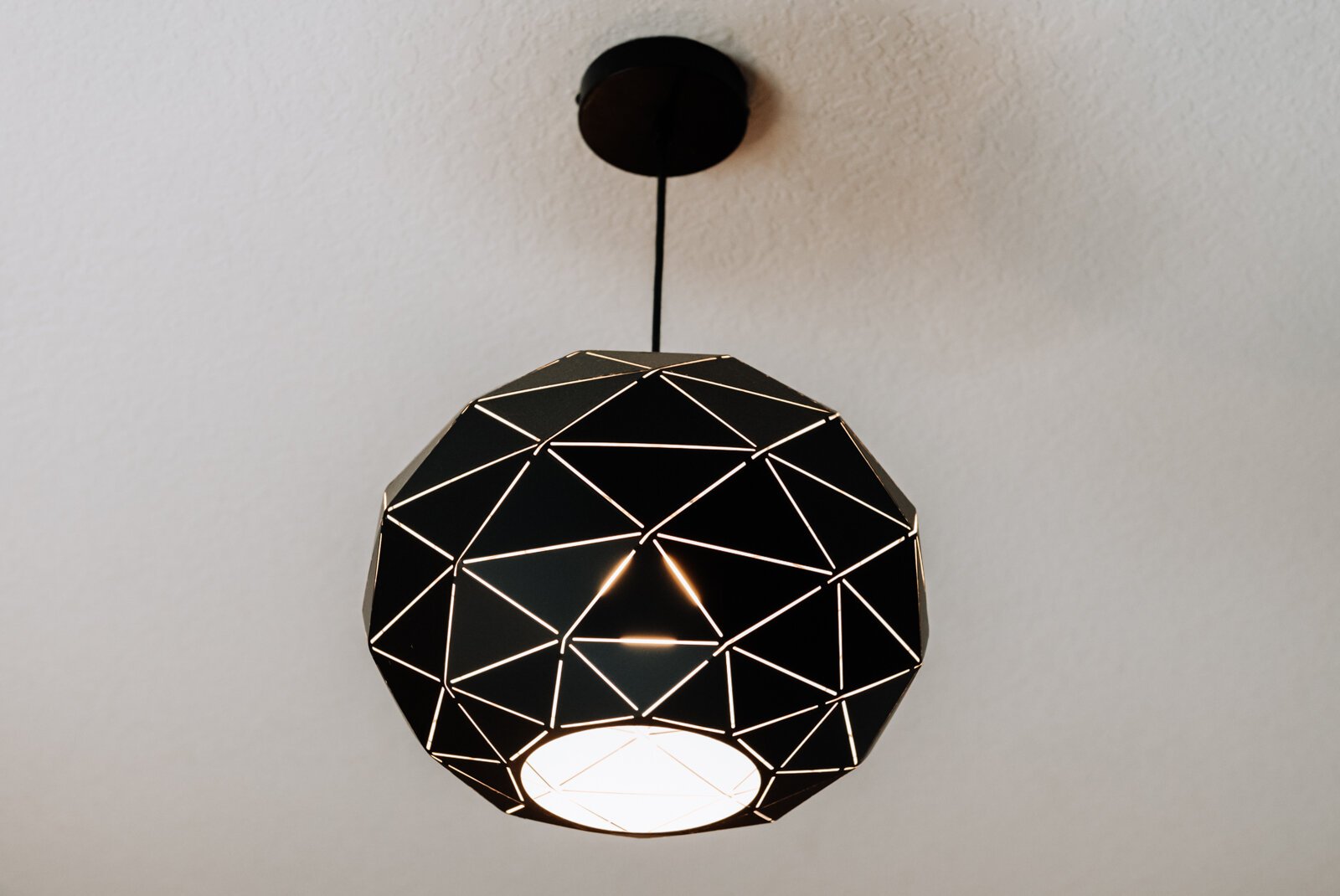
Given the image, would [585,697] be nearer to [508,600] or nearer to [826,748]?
[508,600]

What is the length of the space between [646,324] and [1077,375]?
1.68 ft

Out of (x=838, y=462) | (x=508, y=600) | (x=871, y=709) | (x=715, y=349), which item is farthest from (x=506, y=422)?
(x=715, y=349)

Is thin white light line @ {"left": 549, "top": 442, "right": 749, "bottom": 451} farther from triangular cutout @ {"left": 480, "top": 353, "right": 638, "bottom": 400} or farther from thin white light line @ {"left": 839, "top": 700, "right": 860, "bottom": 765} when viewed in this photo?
thin white light line @ {"left": 839, "top": 700, "right": 860, "bottom": 765}

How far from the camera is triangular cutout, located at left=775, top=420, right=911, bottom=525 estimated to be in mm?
789

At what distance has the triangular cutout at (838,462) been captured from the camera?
79 centimetres

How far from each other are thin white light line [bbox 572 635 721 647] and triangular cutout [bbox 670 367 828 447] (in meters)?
0.15

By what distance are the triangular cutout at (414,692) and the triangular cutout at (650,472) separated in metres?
0.20

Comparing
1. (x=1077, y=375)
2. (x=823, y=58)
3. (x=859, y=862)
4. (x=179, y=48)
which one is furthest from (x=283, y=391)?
(x=859, y=862)

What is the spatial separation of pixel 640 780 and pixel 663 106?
0.60 meters

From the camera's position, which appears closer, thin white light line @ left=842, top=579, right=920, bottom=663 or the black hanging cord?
thin white light line @ left=842, top=579, right=920, bottom=663

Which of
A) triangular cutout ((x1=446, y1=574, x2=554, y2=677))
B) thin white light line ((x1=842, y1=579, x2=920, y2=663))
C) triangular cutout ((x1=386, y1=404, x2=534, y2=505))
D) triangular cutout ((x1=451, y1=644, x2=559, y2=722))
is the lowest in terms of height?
triangular cutout ((x1=451, y1=644, x2=559, y2=722))

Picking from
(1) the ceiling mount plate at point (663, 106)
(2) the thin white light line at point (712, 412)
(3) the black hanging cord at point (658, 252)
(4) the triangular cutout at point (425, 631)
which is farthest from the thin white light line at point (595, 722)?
(1) the ceiling mount plate at point (663, 106)

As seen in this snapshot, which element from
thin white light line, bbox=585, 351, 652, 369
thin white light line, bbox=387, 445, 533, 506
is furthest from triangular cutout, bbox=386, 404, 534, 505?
thin white light line, bbox=585, 351, 652, 369

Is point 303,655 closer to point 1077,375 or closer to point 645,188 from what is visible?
point 645,188
